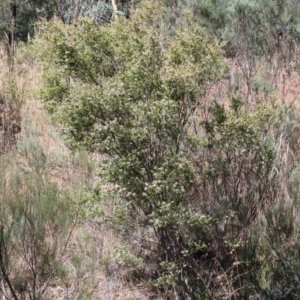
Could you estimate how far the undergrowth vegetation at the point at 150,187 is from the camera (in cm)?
362

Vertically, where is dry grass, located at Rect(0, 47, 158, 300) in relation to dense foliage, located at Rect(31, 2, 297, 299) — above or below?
below

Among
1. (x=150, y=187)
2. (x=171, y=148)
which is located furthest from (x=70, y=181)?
(x=150, y=187)

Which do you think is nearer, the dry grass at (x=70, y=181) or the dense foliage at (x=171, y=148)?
the dense foliage at (x=171, y=148)

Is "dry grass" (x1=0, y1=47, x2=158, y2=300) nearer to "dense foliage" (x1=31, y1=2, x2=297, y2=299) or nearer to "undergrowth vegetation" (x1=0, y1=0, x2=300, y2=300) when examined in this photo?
"undergrowth vegetation" (x1=0, y1=0, x2=300, y2=300)

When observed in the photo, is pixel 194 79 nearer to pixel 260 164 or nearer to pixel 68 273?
pixel 260 164

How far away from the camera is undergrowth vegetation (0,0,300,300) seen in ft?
11.9

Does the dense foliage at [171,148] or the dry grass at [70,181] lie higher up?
the dense foliage at [171,148]

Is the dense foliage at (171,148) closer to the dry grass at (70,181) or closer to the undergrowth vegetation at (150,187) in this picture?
the undergrowth vegetation at (150,187)

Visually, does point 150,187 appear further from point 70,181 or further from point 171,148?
point 70,181

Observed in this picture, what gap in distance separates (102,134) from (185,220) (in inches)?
31.9

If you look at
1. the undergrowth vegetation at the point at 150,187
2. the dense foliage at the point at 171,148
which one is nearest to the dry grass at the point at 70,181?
the undergrowth vegetation at the point at 150,187

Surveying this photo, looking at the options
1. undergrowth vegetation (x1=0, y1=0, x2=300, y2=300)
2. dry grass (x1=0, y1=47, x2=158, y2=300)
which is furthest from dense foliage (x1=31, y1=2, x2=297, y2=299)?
dry grass (x1=0, y1=47, x2=158, y2=300)

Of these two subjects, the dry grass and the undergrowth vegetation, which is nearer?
the undergrowth vegetation

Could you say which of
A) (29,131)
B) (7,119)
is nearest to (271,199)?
(29,131)
